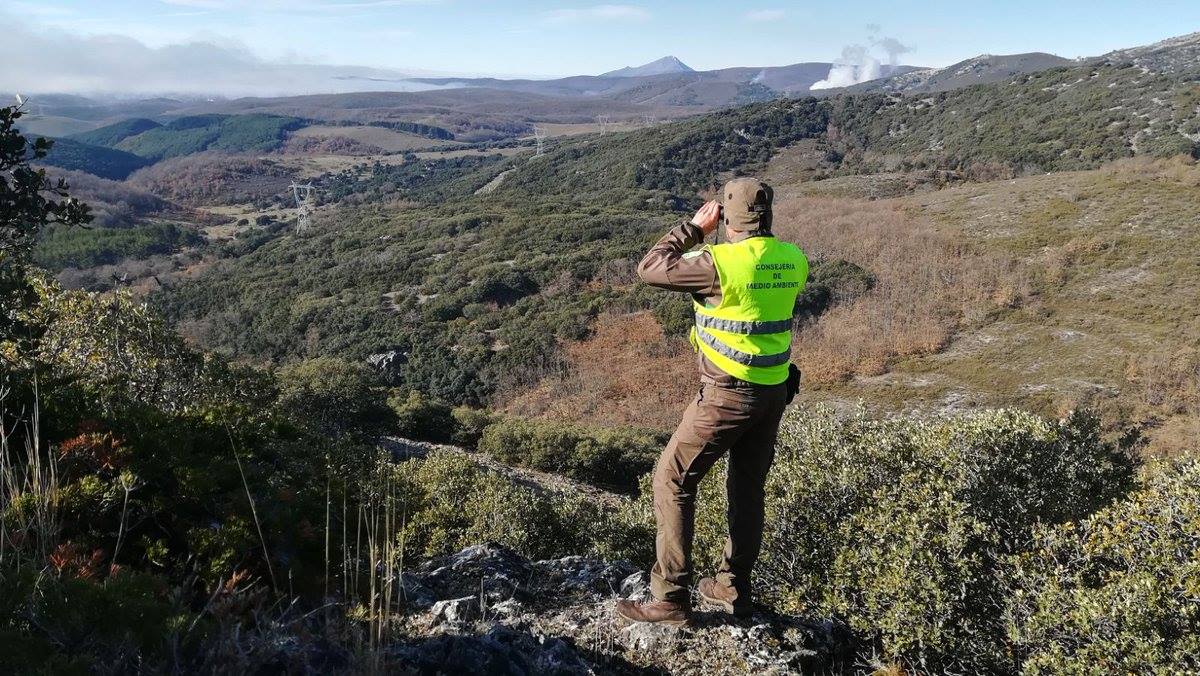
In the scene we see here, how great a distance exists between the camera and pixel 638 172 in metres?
70.6

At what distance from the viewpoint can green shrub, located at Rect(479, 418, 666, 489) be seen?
16.3 metres

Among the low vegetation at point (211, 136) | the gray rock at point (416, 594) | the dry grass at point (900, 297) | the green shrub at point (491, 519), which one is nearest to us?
the gray rock at point (416, 594)

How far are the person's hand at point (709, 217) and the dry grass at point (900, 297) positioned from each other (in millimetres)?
21071

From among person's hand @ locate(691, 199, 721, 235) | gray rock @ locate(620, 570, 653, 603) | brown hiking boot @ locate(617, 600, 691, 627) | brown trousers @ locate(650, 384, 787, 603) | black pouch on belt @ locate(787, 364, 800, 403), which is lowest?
gray rock @ locate(620, 570, 653, 603)

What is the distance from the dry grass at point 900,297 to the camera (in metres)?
24.3

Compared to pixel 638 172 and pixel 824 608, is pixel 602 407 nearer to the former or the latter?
pixel 824 608

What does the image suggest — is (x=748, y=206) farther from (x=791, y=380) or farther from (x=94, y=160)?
(x=94, y=160)

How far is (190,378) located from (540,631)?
8.72 m

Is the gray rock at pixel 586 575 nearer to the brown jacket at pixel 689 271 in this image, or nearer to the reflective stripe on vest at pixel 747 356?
the brown jacket at pixel 689 271

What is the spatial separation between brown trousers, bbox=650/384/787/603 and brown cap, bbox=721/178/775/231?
73 centimetres

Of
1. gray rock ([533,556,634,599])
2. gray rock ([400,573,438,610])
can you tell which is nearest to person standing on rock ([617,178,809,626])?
gray rock ([533,556,634,599])

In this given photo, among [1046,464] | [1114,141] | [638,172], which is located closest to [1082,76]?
[1114,141]

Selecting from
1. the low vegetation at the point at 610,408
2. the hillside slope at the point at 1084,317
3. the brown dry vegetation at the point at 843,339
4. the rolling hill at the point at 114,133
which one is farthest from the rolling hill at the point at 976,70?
the rolling hill at the point at 114,133

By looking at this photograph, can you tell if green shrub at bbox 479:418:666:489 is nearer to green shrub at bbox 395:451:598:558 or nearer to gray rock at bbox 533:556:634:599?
green shrub at bbox 395:451:598:558
